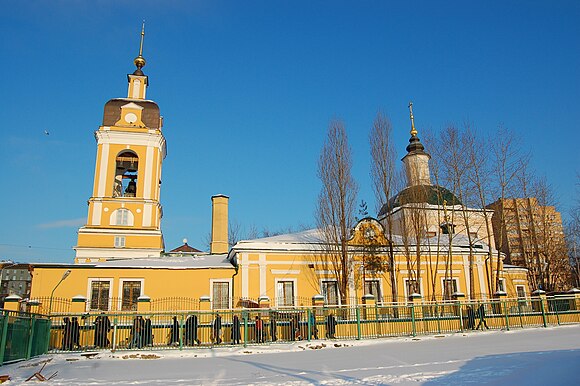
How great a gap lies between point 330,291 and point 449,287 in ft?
24.3

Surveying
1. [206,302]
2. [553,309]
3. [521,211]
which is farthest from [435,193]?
[206,302]

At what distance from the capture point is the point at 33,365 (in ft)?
39.4

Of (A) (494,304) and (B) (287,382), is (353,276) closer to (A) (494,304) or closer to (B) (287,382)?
(A) (494,304)

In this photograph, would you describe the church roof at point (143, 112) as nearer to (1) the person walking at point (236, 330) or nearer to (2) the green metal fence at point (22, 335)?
(2) the green metal fence at point (22, 335)

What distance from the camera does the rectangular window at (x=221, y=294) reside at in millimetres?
23469

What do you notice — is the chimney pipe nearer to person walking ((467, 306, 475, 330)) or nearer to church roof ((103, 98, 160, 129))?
church roof ((103, 98, 160, 129))

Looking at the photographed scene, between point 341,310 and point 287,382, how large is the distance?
31.0ft

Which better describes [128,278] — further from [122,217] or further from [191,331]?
[122,217]

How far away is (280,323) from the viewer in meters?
17.6

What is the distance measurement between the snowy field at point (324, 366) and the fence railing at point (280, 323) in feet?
3.72

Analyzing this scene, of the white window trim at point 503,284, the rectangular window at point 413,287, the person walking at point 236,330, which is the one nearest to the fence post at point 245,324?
the person walking at point 236,330

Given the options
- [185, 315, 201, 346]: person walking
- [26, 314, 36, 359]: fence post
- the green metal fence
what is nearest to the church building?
[185, 315, 201, 346]: person walking

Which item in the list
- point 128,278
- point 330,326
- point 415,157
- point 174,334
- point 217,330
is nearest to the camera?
point 174,334

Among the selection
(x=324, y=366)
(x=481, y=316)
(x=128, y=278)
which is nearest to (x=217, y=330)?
(x=324, y=366)
